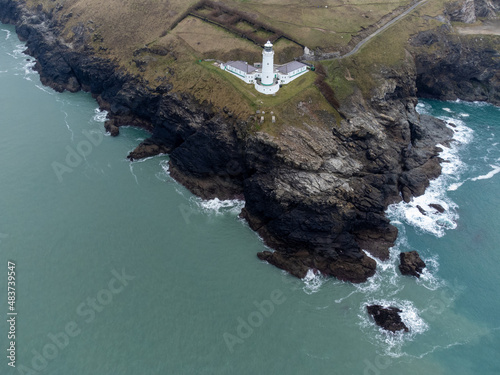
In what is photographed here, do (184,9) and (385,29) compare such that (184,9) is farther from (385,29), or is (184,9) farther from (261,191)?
(261,191)

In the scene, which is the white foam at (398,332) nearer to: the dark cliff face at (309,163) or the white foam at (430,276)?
the white foam at (430,276)

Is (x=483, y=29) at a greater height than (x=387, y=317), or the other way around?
(x=483, y=29)

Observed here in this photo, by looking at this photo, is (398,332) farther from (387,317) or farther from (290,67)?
(290,67)

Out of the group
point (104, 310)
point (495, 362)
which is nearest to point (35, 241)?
point (104, 310)

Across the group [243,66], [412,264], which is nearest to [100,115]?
[243,66]
